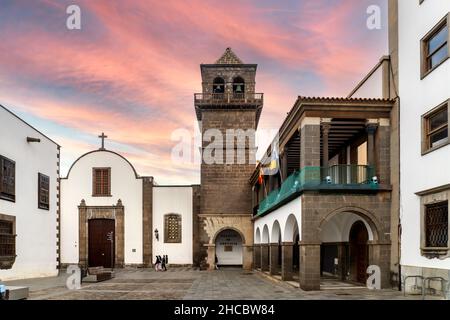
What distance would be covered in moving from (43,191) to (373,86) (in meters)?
18.9

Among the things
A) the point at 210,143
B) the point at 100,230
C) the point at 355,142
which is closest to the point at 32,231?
the point at 100,230

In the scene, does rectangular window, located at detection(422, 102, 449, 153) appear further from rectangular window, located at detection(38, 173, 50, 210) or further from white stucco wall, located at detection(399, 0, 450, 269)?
rectangular window, located at detection(38, 173, 50, 210)

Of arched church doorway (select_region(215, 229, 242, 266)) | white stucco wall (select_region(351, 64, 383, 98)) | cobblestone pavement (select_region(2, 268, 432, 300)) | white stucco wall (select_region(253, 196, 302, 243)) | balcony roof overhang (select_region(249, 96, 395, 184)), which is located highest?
white stucco wall (select_region(351, 64, 383, 98))

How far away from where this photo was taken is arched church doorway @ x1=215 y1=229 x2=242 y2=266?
3666 cm

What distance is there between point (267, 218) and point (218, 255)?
35.8 feet

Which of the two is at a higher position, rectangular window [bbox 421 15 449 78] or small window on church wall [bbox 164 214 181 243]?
rectangular window [bbox 421 15 449 78]

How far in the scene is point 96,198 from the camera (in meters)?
37.1

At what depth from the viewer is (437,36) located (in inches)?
584

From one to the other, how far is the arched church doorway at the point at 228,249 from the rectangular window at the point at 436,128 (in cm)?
2278

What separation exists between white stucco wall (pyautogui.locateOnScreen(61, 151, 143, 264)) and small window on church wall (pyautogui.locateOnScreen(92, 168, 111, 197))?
0.24 meters

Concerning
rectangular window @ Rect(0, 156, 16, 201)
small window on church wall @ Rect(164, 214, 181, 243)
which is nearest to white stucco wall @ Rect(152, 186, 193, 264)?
small window on church wall @ Rect(164, 214, 181, 243)

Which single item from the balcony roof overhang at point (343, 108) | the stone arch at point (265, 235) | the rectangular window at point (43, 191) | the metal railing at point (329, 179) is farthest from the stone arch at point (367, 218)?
the rectangular window at point (43, 191)

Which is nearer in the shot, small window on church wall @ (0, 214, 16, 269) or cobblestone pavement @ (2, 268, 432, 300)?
cobblestone pavement @ (2, 268, 432, 300)

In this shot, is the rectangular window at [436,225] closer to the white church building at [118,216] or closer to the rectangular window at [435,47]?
the rectangular window at [435,47]
